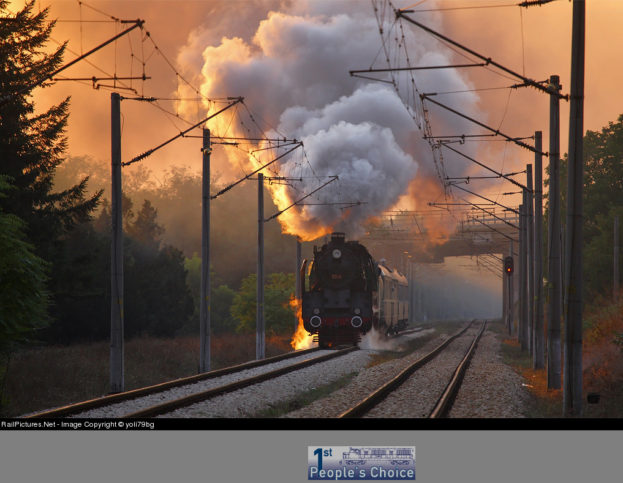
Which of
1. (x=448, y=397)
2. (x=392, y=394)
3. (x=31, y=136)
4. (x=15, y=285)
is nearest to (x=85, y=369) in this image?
(x=31, y=136)

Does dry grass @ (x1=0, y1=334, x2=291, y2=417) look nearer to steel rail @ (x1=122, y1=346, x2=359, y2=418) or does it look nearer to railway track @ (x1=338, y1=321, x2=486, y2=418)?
steel rail @ (x1=122, y1=346, x2=359, y2=418)

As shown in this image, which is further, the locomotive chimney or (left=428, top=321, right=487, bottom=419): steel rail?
the locomotive chimney

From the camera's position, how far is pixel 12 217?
20.1m

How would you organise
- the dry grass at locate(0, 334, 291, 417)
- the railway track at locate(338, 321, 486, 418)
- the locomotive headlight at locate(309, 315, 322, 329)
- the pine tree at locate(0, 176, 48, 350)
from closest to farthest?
the railway track at locate(338, 321, 486, 418) → the pine tree at locate(0, 176, 48, 350) → the dry grass at locate(0, 334, 291, 417) → the locomotive headlight at locate(309, 315, 322, 329)

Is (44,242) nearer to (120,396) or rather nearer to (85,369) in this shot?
(85,369)

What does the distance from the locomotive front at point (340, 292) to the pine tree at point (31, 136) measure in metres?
11.6

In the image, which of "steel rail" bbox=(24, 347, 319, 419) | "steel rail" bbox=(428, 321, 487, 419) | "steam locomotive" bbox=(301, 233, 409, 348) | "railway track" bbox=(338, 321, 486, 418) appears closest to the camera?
"steel rail" bbox=(24, 347, 319, 419)

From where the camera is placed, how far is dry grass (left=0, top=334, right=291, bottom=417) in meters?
25.2

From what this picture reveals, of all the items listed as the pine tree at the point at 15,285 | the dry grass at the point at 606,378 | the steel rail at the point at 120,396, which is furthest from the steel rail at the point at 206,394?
the dry grass at the point at 606,378
